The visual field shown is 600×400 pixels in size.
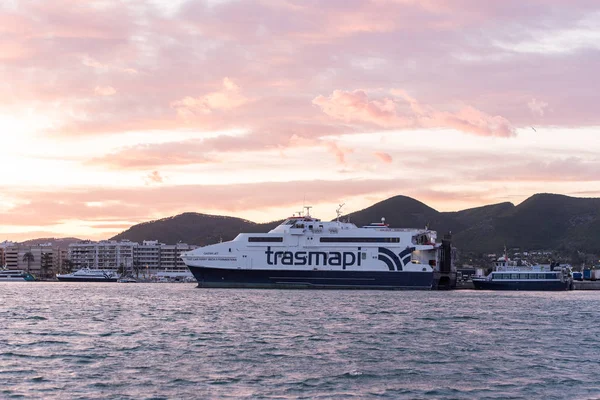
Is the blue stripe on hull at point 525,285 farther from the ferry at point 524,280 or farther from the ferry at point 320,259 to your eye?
the ferry at point 320,259

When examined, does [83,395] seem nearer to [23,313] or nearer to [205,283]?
[23,313]

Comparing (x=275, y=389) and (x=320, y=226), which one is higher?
(x=320, y=226)

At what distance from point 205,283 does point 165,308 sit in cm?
3954

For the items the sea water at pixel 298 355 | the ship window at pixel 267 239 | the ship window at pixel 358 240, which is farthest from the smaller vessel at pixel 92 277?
the sea water at pixel 298 355

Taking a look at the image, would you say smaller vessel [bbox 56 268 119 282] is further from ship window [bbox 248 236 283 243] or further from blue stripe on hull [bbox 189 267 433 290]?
ship window [bbox 248 236 283 243]

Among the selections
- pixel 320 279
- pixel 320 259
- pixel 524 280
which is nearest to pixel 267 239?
pixel 320 259

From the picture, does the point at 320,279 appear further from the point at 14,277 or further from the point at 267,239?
the point at 14,277

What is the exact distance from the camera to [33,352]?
30.6 m

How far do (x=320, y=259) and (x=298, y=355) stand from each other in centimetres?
6373

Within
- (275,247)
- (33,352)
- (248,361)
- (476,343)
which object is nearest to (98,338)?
(33,352)

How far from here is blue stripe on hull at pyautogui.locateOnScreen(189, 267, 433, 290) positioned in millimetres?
93062

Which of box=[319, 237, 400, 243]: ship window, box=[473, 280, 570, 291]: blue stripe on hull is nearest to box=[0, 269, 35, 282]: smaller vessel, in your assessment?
box=[319, 237, 400, 243]: ship window

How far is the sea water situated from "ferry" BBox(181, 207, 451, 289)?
136 ft

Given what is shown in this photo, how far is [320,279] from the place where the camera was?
9350 centimetres
